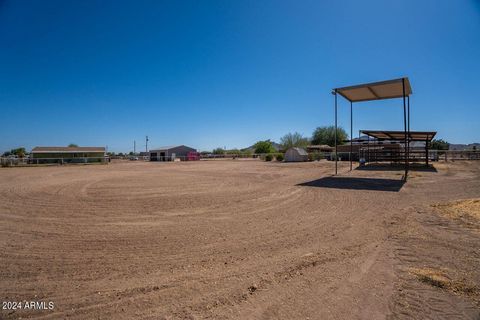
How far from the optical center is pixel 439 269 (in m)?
3.35

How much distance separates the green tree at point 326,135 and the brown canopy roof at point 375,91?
5216 centimetres

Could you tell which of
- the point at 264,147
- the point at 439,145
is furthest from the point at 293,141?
the point at 439,145

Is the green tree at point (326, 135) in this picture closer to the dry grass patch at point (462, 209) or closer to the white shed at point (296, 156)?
the white shed at point (296, 156)

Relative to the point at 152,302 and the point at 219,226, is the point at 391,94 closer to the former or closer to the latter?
the point at 219,226

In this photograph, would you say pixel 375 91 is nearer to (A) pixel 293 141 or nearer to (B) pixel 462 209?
(B) pixel 462 209

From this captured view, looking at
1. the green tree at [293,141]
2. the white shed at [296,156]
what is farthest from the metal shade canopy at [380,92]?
the green tree at [293,141]

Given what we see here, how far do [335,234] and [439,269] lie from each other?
174 centimetres

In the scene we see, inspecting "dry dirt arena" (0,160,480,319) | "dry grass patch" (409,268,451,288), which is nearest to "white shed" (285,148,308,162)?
"dry dirt arena" (0,160,480,319)

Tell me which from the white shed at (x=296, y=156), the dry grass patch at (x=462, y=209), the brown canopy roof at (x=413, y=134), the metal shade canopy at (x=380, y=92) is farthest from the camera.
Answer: the white shed at (x=296, y=156)

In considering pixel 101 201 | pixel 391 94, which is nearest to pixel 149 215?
pixel 101 201

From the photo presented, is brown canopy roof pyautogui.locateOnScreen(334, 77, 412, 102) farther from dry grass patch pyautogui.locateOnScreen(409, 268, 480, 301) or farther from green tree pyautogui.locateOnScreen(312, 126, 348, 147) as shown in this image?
green tree pyautogui.locateOnScreen(312, 126, 348, 147)

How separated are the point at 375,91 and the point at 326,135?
56.9 metres

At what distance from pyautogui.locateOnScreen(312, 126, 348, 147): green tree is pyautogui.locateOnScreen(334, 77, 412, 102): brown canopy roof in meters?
52.2

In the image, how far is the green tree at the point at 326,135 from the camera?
68.8 meters
